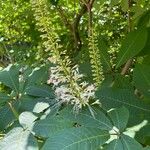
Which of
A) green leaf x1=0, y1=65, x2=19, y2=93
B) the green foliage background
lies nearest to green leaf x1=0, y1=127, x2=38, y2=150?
the green foliage background

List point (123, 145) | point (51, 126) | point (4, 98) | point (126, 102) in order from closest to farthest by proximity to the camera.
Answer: point (123, 145)
point (51, 126)
point (126, 102)
point (4, 98)

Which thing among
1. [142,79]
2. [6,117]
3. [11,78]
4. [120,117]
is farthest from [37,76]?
→ [120,117]

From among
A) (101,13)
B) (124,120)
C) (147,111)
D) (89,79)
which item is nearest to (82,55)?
(89,79)

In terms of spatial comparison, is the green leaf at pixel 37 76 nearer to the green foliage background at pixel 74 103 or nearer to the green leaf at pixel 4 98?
the green foliage background at pixel 74 103

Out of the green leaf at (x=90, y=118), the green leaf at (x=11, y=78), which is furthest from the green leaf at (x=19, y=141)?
the green leaf at (x=11, y=78)

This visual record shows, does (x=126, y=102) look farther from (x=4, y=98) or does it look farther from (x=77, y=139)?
(x=4, y=98)
